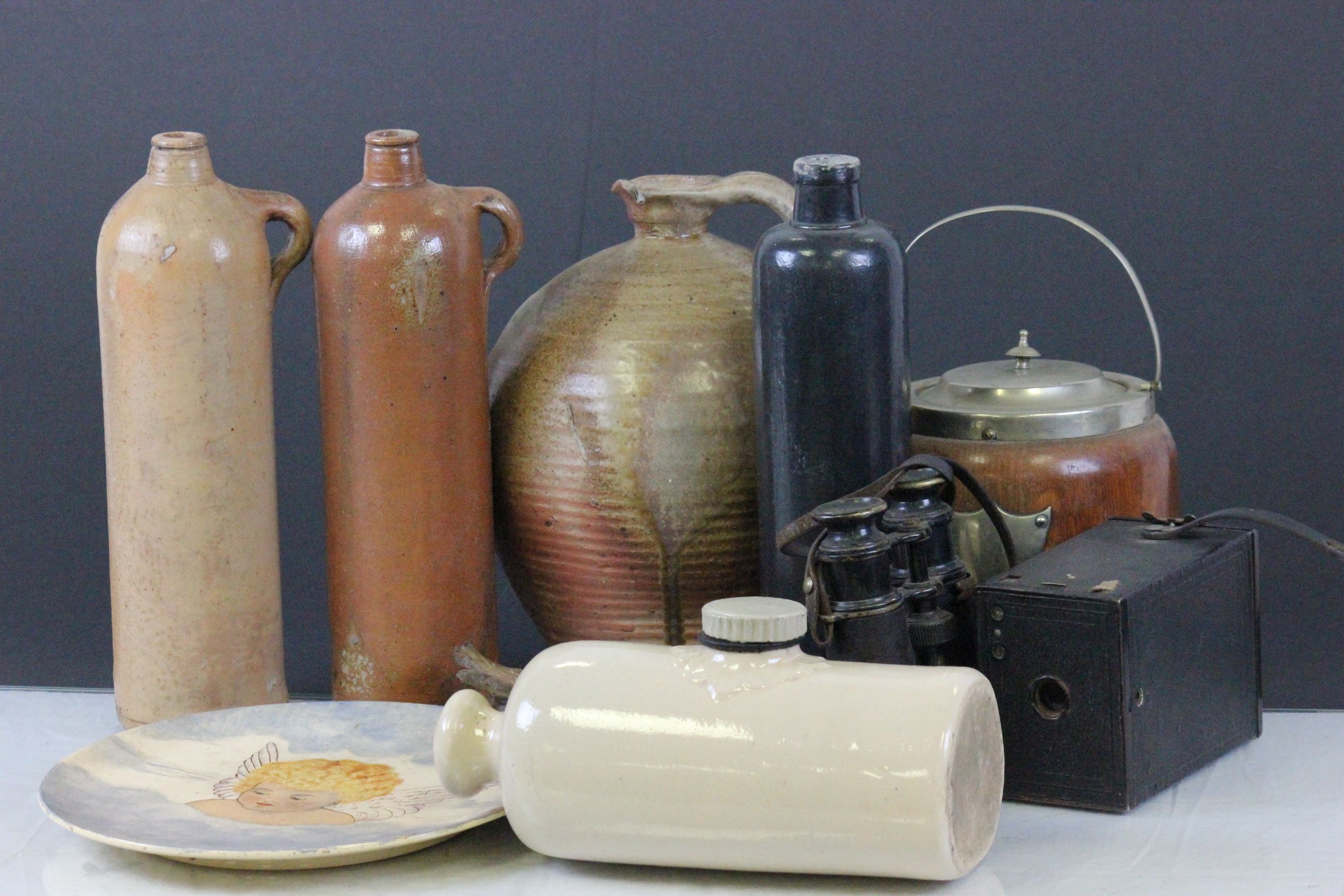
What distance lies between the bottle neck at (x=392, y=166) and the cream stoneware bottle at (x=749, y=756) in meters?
0.53

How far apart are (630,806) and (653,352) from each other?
0.54 meters

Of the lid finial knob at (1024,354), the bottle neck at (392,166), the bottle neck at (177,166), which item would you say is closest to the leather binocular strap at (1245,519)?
the lid finial knob at (1024,354)

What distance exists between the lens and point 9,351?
248cm

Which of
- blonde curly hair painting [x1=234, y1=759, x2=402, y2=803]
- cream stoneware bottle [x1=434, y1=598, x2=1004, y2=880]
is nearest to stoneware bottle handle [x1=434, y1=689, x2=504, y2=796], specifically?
cream stoneware bottle [x1=434, y1=598, x2=1004, y2=880]

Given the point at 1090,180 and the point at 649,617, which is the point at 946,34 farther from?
the point at 649,617

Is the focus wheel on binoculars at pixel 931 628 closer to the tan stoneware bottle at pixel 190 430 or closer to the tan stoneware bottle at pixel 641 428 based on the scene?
the tan stoneware bottle at pixel 641 428

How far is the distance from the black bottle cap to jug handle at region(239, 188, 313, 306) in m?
0.46

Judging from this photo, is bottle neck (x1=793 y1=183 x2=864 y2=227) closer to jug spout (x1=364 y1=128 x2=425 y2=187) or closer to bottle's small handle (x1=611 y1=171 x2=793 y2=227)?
bottle's small handle (x1=611 y1=171 x2=793 y2=227)

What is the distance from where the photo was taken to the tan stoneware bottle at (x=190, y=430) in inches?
62.5

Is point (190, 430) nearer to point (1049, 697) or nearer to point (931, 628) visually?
point (931, 628)

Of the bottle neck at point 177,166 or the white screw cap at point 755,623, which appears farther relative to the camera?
the bottle neck at point 177,166

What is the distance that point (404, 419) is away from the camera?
5.31ft

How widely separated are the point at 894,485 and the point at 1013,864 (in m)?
0.31

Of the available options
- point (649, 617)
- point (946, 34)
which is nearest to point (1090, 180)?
point (946, 34)
